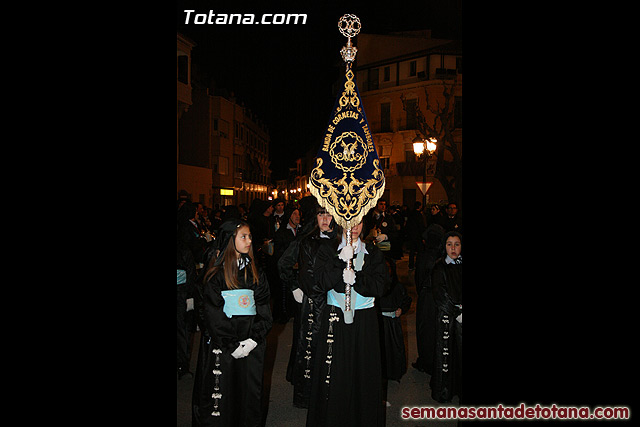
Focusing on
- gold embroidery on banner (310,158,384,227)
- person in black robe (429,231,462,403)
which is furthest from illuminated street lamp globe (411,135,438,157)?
gold embroidery on banner (310,158,384,227)

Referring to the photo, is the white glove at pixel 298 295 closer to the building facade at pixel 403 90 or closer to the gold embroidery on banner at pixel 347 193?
the gold embroidery on banner at pixel 347 193

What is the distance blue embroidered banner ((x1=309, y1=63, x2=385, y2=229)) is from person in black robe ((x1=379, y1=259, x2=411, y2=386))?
194 cm

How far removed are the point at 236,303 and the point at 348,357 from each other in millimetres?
1162

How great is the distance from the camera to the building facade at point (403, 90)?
35844 mm

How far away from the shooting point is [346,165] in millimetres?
4969

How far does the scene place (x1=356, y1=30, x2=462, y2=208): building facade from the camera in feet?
118

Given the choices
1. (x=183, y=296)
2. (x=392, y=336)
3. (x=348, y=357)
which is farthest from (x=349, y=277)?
(x=183, y=296)

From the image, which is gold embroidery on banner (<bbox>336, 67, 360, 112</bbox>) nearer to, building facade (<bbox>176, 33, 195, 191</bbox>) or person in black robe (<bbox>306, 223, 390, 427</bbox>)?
person in black robe (<bbox>306, 223, 390, 427</bbox>)

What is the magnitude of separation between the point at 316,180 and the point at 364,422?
236 cm

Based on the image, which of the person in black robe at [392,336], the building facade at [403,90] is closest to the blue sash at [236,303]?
the person in black robe at [392,336]

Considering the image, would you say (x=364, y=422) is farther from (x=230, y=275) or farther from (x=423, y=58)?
(x=423, y=58)

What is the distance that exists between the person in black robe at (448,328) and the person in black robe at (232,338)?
2316 millimetres

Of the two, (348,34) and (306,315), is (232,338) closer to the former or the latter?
(306,315)

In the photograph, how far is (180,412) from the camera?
5527 mm
